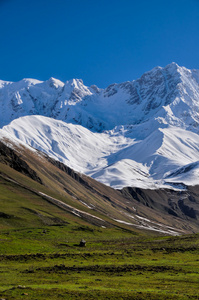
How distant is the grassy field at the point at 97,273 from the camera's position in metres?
36.3

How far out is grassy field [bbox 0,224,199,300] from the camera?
119 feet

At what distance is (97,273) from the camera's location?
48.4 metres

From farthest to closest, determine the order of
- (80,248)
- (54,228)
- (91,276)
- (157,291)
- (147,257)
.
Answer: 1. (54,228)
2. (80,248)
3. (147,257)
4. (91,276)
5. (157,291)

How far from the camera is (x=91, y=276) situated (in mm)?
46469

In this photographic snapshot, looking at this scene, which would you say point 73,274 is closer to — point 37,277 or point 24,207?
point 37,277

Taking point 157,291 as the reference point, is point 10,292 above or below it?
below

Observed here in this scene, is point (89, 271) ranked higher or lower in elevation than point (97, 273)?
lower

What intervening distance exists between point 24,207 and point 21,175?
49.7m

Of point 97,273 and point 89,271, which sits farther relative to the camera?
point 89,271

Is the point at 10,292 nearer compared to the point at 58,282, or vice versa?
the point at 10,292

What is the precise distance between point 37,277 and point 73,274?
182 inches

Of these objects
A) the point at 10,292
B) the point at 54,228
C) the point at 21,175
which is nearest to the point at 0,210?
the point at 54,228

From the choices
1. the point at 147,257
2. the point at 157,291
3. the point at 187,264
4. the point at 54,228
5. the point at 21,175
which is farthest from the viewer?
the point at 21,175

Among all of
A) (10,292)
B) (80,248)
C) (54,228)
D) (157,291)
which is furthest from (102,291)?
(54,228)
